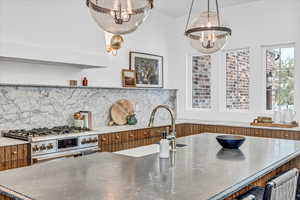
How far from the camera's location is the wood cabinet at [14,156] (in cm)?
280

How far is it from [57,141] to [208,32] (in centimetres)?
195

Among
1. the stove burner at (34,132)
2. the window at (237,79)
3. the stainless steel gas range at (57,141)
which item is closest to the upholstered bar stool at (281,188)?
the stainless steel gas range at (57,141)

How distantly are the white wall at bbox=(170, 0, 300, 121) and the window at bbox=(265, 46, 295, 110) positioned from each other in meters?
0.12

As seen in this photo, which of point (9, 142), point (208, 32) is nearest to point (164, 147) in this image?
point (208, 32)

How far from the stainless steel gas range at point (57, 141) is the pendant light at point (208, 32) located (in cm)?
154

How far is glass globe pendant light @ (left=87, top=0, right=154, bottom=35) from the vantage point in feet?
5.68

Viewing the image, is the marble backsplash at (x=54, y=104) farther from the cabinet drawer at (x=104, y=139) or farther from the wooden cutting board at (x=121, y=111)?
the cabinet drawer at (x=104, y=139)

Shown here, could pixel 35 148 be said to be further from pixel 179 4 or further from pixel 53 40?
pixel 179 4

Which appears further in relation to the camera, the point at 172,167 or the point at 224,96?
the point at 224,96

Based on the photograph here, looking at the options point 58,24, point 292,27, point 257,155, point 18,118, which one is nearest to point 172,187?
point 257,155

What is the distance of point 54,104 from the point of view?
3.93 m

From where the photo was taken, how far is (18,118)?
11.7 feet

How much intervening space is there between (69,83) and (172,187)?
118 inches

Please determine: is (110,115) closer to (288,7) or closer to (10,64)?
(10,64)
